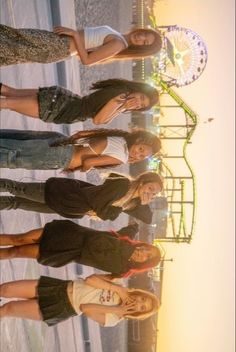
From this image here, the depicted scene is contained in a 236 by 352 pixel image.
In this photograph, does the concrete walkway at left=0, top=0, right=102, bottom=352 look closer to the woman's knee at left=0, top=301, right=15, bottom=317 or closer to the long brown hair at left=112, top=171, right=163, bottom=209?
the woman's knee at left=0, top=301, right=15, bottom=317

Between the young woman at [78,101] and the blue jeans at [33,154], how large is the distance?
0.22 meters

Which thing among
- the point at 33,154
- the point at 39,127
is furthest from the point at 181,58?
the point at 33,154

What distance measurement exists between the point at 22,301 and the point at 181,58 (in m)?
8.80

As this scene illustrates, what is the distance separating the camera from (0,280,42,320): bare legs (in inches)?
149

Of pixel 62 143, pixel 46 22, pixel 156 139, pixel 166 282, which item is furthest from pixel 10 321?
pixel 166 282

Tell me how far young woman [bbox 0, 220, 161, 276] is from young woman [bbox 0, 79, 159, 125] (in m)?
0.93

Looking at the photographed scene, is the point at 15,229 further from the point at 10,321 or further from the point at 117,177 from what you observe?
the point at 117,177

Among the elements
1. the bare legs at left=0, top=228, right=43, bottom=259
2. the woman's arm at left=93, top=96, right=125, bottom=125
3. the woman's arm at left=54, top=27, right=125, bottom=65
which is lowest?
the bare legs at left=0, top=228, right=43, bottom=259

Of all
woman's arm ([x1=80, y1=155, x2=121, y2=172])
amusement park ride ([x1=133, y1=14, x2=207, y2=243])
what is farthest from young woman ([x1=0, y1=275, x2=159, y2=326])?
amusement park ride ([x1=133, y1=14, x2=207, y2=243])

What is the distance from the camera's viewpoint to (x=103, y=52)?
11.5ft

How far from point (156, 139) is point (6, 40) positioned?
58.1 inches

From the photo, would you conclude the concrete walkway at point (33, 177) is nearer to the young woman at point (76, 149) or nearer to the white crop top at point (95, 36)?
the young woman at point (76, 149)

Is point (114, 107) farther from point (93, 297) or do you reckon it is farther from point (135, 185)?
point (93, 297)

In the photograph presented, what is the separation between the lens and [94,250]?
3.89 m
